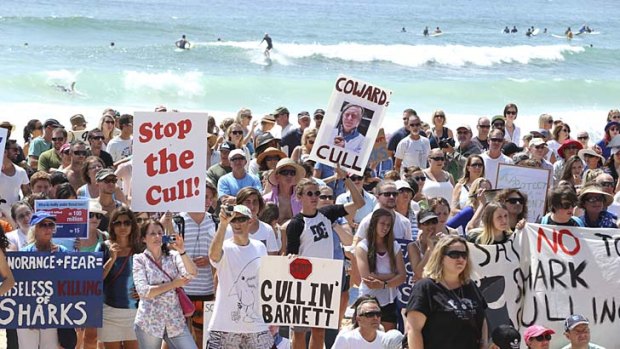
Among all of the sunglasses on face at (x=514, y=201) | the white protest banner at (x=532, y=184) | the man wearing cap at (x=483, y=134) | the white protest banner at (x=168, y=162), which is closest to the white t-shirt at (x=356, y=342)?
the white protest banner at (x=168, y=162)

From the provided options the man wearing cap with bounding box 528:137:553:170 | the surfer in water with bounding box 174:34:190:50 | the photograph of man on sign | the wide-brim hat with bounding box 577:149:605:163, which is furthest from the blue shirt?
the surfer in water with bounding box 174:34:190:50

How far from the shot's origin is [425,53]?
1745 inches

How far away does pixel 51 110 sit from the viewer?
27.4 meters

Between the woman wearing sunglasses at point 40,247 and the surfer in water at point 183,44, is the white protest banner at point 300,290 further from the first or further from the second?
the surfer in water at point 183,44

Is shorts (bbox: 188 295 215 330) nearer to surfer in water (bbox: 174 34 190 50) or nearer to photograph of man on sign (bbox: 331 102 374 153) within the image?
photograph of man on sign (bbox: 331 102 374 153)

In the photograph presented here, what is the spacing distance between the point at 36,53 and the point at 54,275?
30.2m

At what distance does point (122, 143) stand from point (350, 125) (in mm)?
2986

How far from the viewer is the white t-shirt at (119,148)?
A: 12.5 m

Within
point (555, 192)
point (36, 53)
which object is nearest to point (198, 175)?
point (555, 192)

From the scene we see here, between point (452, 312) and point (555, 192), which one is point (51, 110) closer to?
point (555, 192)

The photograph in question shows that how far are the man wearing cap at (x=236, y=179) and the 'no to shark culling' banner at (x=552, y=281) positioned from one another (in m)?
2.73

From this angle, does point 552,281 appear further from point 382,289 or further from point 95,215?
point 95,215

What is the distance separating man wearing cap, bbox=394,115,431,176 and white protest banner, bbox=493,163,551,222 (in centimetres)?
320

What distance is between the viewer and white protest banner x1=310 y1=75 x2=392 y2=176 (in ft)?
34.4
